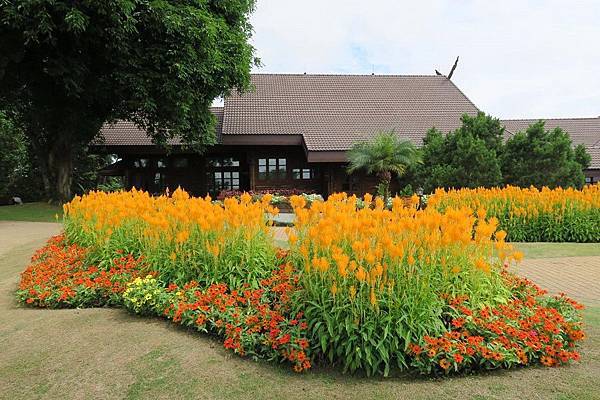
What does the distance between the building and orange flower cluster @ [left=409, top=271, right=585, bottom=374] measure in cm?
1615

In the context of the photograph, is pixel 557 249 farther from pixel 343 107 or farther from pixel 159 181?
pixel 159 181

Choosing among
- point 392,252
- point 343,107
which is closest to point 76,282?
point 392,252

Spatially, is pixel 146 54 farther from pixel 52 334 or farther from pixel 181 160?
pixel 52 334

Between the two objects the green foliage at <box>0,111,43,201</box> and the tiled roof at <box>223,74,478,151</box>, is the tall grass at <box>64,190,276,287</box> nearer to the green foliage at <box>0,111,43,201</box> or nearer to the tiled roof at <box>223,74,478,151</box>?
the tiled roof at <box>223,74,478,151</box>

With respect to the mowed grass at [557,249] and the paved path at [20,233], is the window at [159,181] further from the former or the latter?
the mowed grass at [557,249]

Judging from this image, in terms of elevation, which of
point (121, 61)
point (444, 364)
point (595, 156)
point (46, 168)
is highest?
point (121, 61)

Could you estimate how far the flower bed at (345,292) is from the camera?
3.01 meters

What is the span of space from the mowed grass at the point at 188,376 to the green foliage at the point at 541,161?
11.8 metres

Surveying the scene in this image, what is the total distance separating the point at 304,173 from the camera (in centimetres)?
2191

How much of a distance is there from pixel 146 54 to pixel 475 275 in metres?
12.8

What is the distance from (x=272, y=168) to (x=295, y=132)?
2103 millimetres

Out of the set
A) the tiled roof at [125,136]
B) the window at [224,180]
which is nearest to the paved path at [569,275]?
the tiled roof at [125,136]

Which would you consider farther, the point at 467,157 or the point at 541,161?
the point at 467,157

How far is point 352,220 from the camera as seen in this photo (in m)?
3.53
